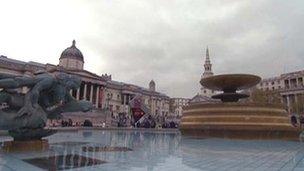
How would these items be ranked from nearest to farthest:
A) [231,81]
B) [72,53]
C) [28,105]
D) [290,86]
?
[28,105], [231,81], [72,53], [290,86]

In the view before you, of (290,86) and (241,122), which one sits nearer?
(241,122)

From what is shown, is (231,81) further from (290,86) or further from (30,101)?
(290,86)

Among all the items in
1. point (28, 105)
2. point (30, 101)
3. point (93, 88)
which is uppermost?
point (93, 88)

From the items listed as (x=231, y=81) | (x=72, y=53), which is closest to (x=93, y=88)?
(x=72, y=53)

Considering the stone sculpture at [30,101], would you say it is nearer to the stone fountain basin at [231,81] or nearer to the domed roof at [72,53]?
the stone fountain basin at [231,81]

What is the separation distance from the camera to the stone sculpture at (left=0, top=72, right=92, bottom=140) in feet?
32.6

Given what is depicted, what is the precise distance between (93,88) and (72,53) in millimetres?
10394

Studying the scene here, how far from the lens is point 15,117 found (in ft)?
32.7

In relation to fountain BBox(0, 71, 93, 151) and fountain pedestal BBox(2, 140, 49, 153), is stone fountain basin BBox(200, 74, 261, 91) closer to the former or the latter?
fountain BBox(0, 71, 93, 151)

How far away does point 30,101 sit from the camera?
33.4 ft

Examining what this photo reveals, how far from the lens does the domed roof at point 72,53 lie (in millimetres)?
70875

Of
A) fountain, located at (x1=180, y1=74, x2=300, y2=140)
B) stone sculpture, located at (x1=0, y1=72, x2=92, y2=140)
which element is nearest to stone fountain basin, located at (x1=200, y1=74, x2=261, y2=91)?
fountain, located at (x1=180, y1=74, x2=300, y2=140)

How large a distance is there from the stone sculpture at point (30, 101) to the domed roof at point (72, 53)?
6232cm

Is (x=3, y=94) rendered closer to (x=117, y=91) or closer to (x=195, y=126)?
(x=195, y=126)
